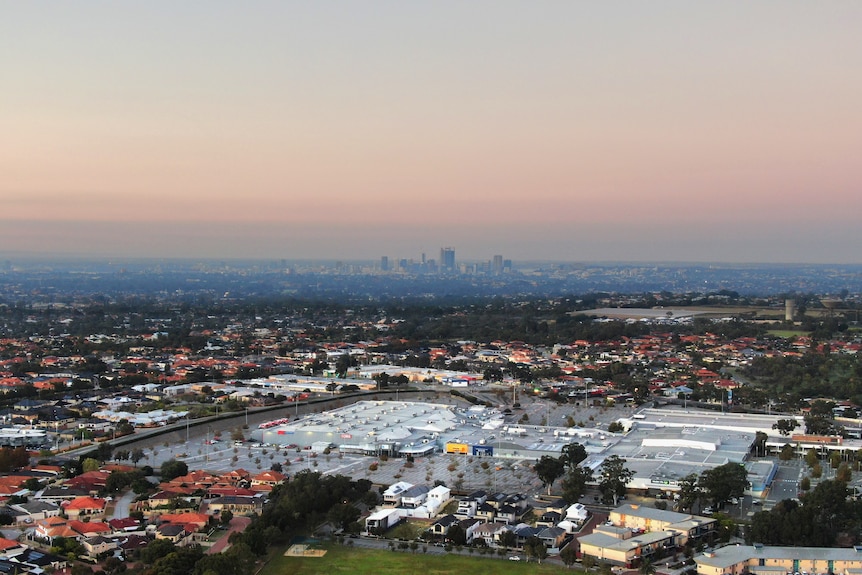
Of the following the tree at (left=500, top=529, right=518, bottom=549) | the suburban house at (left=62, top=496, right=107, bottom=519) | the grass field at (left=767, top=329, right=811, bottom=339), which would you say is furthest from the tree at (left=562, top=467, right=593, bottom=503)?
the grass field at (left=767, top=329, right=811, bottom=339)

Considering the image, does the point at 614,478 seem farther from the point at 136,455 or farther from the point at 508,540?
the point at 136,455

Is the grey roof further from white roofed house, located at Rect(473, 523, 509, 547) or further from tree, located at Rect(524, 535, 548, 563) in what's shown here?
white roofed house, located at Rect(473, 523, 509, 547)

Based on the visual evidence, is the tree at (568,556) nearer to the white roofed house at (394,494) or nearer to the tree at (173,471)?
the white roofed house at (394,494)

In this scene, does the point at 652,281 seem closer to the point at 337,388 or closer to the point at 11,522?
the point at 337,388

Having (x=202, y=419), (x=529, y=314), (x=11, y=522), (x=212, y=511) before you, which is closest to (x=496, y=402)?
(x=202, y=419)

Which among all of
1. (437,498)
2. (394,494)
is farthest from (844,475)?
(394,494)

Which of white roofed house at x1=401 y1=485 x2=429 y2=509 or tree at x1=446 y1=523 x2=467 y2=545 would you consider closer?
tree at x1=446 y1=523 x2=467 y2=545
